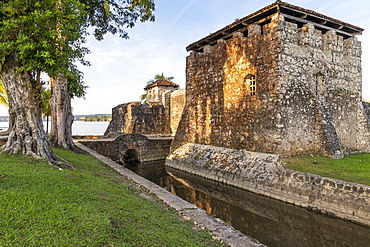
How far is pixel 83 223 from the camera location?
333 cm

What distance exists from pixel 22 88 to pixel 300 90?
10645 millimetres

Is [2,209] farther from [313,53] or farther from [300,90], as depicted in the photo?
[313,53]

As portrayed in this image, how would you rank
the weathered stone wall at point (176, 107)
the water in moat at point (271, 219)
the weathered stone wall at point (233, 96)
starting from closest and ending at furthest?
the water in moat at point (271, 219)
the weathered stone wall at point (233, 96)
the weathered stone wall at point (176, 107)

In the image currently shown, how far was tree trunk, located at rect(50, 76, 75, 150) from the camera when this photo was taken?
1207cm

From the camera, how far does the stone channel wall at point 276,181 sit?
666 centimetres

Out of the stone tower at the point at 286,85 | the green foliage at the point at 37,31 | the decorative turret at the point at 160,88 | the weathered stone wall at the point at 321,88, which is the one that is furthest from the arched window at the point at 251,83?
the decorative turret at the point at 160,88

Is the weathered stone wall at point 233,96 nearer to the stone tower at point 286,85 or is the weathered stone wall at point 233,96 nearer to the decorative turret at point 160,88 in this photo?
the stone tower at point 286,85

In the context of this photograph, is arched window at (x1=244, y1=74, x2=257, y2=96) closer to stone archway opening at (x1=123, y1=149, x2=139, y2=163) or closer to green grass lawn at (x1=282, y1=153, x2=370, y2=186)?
green grass lawn at (x1=282, y1=153, x2=370, y2=186)

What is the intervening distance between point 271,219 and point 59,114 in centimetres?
1091

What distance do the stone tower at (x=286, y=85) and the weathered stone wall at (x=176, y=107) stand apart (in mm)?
9463

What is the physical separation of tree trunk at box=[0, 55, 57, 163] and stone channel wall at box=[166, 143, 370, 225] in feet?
24.2

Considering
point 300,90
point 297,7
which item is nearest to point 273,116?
point 300,90

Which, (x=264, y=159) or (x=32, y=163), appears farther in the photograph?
(x=264, y=159)

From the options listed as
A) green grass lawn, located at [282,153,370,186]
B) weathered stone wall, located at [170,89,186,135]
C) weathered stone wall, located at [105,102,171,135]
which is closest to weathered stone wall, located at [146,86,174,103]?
weathered stone wall, located at [105,102,171,135]
